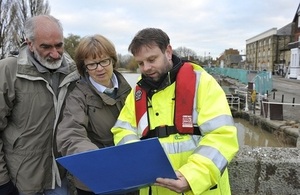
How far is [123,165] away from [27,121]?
0.99 m

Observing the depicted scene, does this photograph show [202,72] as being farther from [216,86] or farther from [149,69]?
[149,69]

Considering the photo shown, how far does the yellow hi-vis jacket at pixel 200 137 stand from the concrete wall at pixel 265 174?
659 mm

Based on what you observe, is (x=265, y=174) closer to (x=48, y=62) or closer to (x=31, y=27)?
(x=48, y=62)

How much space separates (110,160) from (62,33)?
1241mm

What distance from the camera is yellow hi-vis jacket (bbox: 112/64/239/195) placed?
5.63 feet

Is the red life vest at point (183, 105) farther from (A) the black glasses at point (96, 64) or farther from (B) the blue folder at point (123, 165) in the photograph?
(A) the black glasses at point (96, 64)

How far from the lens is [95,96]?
7.54 feet

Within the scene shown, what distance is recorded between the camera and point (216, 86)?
194cm

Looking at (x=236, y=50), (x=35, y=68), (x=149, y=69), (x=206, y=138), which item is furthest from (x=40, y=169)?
(x=236, y=50)

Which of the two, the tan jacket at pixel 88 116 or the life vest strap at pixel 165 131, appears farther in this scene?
the tan jacket at pixel 88 116

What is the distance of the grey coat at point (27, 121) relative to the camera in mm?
2232

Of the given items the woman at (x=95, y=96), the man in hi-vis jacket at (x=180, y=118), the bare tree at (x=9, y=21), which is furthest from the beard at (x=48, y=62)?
the bare tree at (x=9, y=21)

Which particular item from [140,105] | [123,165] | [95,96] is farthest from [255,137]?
[123,165]

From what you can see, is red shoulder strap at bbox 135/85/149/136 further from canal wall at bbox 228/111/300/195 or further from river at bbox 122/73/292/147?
river at bbox 122/73/292/147
